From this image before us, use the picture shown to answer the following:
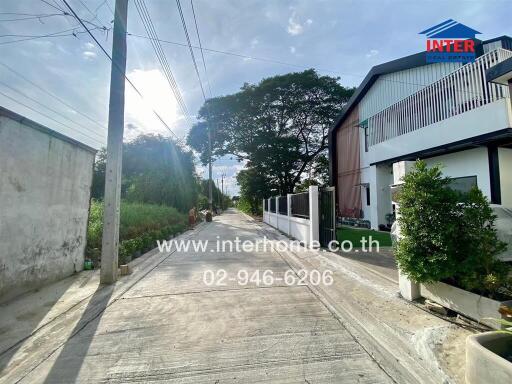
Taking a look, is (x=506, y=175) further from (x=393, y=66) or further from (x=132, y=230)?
(x=132, y=230)

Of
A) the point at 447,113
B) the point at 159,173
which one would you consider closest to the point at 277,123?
the point at 159,173

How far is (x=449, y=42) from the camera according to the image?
10.1m

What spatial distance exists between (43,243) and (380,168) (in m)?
12.8

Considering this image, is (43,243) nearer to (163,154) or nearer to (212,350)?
(212,350)

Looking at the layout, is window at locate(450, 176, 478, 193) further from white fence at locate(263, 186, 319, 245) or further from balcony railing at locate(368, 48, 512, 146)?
white fence at locate(263, 186, 319, 245)

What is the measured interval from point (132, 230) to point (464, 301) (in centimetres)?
933

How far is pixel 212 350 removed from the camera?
8.60 ft

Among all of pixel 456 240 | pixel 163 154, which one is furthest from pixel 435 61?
pixel 163 154

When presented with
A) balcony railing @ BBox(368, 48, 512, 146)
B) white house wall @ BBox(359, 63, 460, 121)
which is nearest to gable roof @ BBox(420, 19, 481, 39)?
white house wall @ BBox(359, 63, 460, 121)

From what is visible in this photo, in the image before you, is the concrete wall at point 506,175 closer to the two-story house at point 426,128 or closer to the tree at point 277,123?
the two-story house at point 426,128

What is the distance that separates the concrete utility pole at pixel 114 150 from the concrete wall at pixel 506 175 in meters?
10.0

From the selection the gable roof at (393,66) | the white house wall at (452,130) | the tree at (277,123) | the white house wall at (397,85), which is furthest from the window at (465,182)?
the tree at (277,123)

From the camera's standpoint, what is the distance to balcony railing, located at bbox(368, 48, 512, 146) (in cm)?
758

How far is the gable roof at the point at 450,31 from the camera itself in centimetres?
1005
